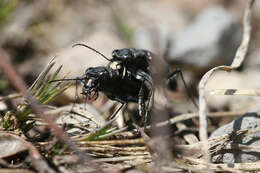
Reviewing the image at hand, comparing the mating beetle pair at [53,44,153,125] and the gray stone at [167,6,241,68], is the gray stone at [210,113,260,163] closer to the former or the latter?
the mating beetle pair at [53,44,153,125]

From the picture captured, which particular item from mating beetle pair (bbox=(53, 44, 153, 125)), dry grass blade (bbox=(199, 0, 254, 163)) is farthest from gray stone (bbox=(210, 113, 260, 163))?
mating beetle pair (bbox=(53, 44, 153, 125))

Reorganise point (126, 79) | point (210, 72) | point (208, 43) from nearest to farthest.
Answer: point (210, 72)
point (126, 79)
point (208, 43)

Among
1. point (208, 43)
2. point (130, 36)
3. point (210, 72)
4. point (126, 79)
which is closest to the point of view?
point (210, 72)

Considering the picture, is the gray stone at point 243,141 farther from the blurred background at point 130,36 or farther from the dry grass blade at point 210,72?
the blurred background at point 130,36

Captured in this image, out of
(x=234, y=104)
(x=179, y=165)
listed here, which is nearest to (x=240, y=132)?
(x=179, y=165)

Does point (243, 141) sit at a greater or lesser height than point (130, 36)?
lesser

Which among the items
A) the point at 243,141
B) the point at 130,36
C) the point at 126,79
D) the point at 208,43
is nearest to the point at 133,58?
the point at 126,79

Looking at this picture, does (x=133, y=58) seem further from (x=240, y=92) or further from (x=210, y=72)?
(x=240, y=92)

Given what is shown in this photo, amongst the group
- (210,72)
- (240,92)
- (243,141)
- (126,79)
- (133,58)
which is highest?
(133,58)
